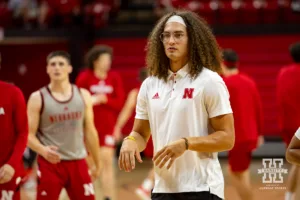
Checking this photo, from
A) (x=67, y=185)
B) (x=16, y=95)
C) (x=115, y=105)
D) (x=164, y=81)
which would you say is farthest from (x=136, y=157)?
(x=115, y=105)

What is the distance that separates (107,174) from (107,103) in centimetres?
103

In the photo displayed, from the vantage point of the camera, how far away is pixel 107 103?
9516 mm

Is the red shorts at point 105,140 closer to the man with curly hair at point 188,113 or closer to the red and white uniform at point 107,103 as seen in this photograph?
the red and white uniform at point 107,103

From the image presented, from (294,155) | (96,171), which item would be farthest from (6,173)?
(294,155)

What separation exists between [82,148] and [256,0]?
10.00m

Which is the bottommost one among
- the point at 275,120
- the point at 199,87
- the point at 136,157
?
the point at 275,120

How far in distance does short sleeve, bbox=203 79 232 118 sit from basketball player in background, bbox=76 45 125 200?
17.1 feet

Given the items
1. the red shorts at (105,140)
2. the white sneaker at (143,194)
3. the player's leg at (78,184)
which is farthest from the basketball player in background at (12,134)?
the white sneaker at (143,194)

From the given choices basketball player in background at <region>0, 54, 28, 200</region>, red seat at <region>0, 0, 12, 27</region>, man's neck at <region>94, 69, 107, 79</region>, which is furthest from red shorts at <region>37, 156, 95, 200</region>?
red seat at <region>0, 0, 12, 27</region>

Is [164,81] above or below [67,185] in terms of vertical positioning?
above

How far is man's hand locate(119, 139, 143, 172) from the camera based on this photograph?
13.5 ft

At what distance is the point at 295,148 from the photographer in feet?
13.0

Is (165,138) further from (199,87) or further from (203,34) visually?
(203,34)

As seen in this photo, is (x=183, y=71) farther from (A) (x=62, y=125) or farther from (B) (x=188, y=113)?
(A) (x=62, y=125)
